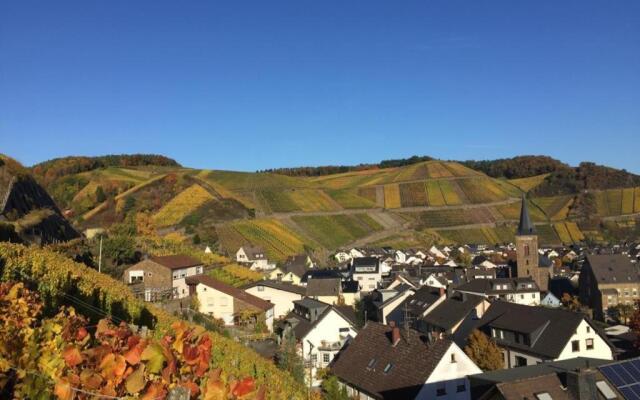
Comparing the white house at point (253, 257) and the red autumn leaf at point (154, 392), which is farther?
the white house at point (253, 257)

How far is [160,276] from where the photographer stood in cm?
3616

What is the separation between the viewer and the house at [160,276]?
3506 cm

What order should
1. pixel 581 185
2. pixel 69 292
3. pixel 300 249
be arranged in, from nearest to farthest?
pixel 69 292, pixel 300 249, pixel 581 185

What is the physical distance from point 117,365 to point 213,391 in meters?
0.67

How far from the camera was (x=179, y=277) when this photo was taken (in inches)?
1494

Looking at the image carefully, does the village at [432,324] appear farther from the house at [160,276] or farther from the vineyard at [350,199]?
the vineyard at [350,199]

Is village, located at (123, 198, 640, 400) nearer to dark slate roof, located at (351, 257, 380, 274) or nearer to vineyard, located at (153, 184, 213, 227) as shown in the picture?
dark slate roof, located at (351, 257, 380, 274)

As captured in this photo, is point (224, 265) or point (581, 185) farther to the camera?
point (581, 185)

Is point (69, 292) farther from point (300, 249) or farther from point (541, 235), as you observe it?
point (541, 235)

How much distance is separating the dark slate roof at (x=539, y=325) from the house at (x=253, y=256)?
1647 inches

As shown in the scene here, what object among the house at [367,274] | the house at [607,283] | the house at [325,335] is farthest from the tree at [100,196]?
the house at [607,283]

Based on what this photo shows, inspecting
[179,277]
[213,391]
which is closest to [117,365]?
[213,391]

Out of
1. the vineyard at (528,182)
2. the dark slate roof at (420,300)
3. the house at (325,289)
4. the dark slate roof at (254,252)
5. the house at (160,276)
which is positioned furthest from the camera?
the vineyard at (528,182)

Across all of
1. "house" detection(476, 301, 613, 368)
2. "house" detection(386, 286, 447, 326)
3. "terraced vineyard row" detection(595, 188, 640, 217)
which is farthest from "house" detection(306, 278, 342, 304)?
"terraced vineyard row" detection(595, 188, 640, 217)
